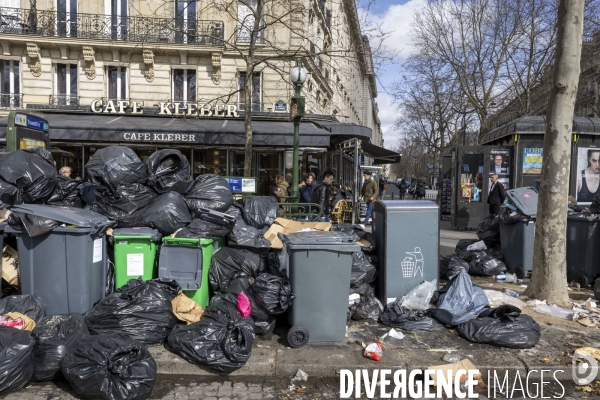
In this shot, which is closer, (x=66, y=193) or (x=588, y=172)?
(x=66, y=193)

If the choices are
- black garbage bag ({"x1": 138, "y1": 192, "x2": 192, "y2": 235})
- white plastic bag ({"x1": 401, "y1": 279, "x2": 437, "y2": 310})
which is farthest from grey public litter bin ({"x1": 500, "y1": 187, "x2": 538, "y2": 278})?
black garbage bag ({"x1": 138, "y1": 192, "x2": 192, "y2": 235})

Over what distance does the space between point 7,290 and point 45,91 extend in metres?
14.2

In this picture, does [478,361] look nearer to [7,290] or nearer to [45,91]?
[7,290]

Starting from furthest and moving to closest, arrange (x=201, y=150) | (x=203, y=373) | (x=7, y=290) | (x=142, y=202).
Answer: (x=201, y=150)
(x=142, y=202)
(x=7, y=290)
(x=203, y=373)

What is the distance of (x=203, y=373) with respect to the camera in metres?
4.06

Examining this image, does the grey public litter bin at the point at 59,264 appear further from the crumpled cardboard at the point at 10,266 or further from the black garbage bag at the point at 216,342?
the black garbage bag at the point at 216,342

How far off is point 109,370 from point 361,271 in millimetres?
2797

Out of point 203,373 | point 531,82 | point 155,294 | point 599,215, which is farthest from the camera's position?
point 531,82

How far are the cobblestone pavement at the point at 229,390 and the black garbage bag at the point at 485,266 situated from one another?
320cm

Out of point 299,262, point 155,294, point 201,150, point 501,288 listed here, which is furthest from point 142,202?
point 201,150

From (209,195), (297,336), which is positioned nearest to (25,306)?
(209,195)

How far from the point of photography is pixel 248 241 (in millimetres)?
5328

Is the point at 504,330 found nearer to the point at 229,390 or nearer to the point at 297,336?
the point at 297,336

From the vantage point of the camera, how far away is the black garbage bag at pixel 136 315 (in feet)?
14.1
